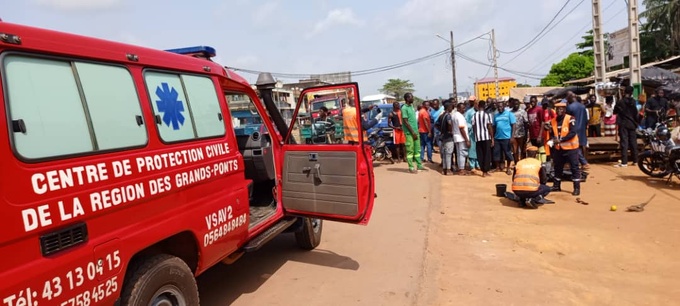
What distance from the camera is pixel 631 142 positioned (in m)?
9.66

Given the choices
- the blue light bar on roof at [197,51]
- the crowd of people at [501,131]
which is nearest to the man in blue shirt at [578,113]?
the crowd of people at [501,131]

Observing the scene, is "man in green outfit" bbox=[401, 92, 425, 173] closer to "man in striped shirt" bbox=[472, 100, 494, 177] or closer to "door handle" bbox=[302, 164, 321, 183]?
"man in striped shirt" bbox=[472, 100, 494, 177]

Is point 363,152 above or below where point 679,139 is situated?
above

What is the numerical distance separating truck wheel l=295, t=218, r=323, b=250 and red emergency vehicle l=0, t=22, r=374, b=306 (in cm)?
90

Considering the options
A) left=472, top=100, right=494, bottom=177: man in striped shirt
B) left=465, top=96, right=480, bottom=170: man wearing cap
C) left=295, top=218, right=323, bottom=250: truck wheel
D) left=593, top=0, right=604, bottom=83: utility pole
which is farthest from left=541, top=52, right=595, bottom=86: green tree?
left=295, top=218, right=323, bottom=250: truck wheel

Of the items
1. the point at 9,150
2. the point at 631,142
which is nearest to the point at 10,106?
the point at 9,150

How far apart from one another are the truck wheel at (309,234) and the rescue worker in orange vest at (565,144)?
14.8 ft

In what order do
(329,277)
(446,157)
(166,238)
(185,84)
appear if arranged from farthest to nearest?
(446,157) < (329,277) < (185,84) < (166,238)

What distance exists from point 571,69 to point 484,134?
125 ft

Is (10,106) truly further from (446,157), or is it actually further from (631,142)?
(631,142)

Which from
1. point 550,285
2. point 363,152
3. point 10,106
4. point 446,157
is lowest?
point 550,285

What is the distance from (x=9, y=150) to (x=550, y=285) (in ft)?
13.0

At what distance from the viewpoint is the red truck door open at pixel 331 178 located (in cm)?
380

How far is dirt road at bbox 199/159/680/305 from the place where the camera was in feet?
11.9
